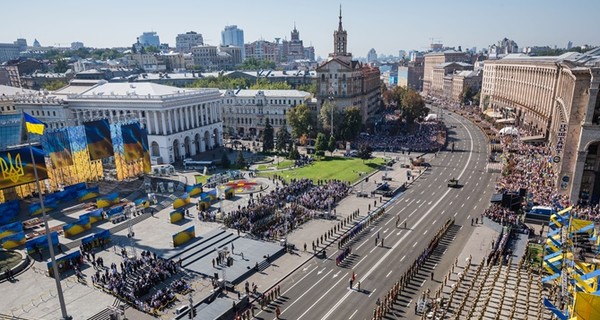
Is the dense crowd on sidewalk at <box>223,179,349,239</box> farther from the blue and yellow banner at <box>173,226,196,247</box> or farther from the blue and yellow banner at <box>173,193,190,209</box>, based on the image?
the blue and yellow banner at <box>173,193,190,209</box>

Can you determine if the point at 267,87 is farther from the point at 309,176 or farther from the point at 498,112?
the point at 498,112

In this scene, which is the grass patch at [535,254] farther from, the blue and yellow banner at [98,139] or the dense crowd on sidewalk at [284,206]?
the blue and yellow banner at [98,139]

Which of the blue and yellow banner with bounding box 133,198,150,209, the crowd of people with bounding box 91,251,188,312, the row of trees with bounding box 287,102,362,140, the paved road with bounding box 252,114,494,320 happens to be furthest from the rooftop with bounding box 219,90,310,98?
the crowd of people with bounding box 91,251,188,312

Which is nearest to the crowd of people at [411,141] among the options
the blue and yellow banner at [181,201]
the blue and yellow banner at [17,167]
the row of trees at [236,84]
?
the row of trees at [236,84]

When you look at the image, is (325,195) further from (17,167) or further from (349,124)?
(17,167)

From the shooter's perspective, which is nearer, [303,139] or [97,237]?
[97,237]

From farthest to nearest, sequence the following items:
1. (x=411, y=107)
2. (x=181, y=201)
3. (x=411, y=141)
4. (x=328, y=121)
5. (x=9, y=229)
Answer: (x=411, y=107)
(x=411, y=141)
(x=328, y=121)
(x=181, y=201)
(x=9, y=229)

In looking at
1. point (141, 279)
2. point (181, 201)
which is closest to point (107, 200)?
point (181, 201)
